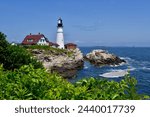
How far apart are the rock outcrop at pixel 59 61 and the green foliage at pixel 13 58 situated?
44.0 metres

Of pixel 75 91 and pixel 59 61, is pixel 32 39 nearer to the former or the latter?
pixel 59 61

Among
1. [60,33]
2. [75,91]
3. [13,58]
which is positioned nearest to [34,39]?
[60,33]

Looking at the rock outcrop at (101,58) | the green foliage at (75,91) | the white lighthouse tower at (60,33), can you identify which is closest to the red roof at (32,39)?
the white lighthouse tower at (60,33)

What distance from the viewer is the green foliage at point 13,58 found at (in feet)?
79.9

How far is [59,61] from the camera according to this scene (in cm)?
7744

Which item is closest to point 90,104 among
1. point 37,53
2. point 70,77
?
point 70,77

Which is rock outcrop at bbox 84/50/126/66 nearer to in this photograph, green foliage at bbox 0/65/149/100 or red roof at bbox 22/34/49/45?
red roof at bbox 22/34/49/45

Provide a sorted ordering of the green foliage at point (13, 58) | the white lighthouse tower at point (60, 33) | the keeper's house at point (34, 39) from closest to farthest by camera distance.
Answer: the green foliage at point (13, 58), the keeper's house at point (34, 39), the white lighthouse tower at point (60, 33)

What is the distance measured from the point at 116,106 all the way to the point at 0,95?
6.52ft

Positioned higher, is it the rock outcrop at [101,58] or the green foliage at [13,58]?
the green foliage at [13,58]

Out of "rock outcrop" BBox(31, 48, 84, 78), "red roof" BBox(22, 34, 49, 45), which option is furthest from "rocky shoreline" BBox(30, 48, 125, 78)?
"red roof" BBox(22, 34, 49, 45)

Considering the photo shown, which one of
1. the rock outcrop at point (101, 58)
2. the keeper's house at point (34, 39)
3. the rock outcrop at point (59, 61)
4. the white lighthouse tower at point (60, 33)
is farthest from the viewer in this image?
the white lighthouse tower at point (60, 33)

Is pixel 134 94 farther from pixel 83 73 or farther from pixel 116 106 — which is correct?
pixel 83 73

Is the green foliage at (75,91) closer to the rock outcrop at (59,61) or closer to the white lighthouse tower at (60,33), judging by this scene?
the rock outcrop at (59,61)
